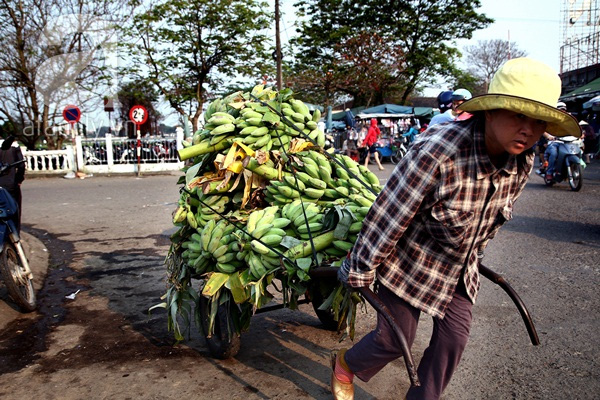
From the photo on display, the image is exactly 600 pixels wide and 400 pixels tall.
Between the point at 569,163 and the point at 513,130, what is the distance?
402 inches

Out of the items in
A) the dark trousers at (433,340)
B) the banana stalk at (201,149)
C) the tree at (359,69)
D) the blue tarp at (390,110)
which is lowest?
the dark trousers at (433,340)

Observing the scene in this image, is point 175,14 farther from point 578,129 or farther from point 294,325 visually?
point 578,129

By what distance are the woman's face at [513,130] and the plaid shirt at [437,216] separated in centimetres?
9

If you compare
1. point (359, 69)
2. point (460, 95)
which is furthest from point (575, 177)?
point (359, 69)

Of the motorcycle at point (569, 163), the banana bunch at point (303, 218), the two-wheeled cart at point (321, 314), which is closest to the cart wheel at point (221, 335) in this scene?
the two-wheeled cart at point (321, 314)

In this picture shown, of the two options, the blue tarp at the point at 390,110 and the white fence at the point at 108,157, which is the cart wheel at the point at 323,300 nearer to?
the white fence at the point at 108,157

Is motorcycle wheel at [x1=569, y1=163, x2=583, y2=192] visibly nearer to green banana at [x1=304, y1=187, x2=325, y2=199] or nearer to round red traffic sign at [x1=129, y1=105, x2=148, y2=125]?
green banana at [x1=304, y1=187, x2=325, y2=199]

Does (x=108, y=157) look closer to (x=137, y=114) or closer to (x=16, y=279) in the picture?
(x=137, y=114)

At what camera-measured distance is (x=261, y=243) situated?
9.77 feet

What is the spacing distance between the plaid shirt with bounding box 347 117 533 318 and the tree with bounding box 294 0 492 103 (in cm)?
3207

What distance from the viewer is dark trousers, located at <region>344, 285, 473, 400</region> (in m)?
2.40

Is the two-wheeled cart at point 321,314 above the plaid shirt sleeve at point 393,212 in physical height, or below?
below

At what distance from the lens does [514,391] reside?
3.07 m

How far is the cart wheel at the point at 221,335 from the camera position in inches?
137
